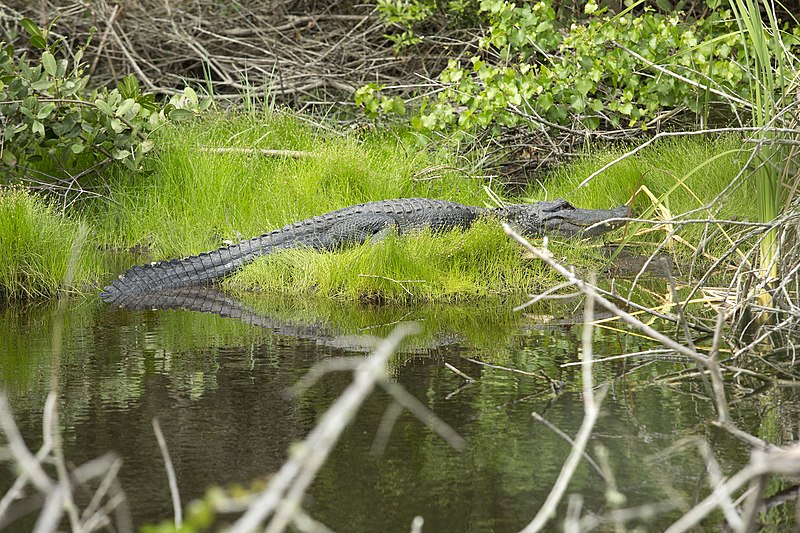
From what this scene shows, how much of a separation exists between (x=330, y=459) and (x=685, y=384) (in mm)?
1623

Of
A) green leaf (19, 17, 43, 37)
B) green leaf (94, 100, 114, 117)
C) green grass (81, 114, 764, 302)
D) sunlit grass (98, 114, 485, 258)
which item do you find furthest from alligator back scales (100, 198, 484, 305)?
green leaf (19, 17, 43, 37)

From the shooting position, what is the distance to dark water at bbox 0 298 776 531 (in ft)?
9.80

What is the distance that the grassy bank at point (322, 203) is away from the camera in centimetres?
652

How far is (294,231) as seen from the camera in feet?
24.1

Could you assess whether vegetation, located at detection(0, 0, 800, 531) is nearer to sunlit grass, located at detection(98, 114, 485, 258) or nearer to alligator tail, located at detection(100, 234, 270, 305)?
Answer: sunlit grass, located at detection(98, 114, 485, 258)

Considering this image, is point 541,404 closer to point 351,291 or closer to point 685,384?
point 685,384

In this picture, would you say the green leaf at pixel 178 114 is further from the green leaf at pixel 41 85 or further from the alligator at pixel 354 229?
the alligator at pixel 354 229

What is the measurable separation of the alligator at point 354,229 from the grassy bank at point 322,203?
21 cm

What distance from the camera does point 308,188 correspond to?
8258 mm

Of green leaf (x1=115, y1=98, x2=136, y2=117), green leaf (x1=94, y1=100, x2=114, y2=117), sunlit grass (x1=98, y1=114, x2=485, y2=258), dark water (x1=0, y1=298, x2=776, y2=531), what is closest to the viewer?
dark water (x1=0, y1=298, x2=776, y2=531)

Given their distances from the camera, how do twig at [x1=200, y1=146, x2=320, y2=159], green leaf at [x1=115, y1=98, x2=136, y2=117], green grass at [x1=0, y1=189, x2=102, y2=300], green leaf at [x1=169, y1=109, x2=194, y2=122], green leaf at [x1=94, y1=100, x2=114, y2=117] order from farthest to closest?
twig at [x1=200, y1=146, x2=320, y2=159], green leaf at [x1=169, y1=109, x2=194, y2=122], green leaf at [x1=115, y1=98, x2=136, y2=117], green leaf at [x1=94, y1=100, x2=114, y2=117], green grass at [x1=0, y1=189, x2=102, y2=300]

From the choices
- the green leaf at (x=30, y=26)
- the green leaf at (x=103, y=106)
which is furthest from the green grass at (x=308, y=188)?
the green leaf at (x=30, y=26)

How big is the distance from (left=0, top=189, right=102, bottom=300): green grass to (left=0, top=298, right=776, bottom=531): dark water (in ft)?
2.63

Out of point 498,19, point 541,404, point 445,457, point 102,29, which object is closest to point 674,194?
point 498,19
